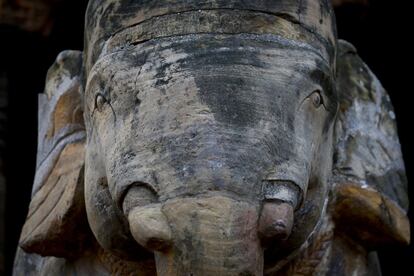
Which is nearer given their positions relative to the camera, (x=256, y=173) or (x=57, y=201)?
(x=256, y=173)

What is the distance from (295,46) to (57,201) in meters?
0.65

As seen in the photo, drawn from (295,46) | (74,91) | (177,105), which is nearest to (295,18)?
(295,46)

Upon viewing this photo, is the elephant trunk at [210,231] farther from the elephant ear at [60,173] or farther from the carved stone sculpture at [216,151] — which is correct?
the elephant ear at [60,173]

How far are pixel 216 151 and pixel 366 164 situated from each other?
0.74 meters

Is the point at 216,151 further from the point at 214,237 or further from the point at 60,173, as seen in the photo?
the point at 60,173

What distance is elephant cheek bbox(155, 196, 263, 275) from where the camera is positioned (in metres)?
3.99

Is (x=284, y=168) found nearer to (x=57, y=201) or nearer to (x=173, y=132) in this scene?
(x=173, y=132)

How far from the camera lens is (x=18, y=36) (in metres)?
5.86

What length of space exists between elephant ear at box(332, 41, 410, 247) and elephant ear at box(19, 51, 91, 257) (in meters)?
0.53

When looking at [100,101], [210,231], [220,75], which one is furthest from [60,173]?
[210,231]

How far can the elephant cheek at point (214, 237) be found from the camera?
3.99m

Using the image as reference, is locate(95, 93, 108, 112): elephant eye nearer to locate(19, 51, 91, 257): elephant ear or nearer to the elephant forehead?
the elephant forehead

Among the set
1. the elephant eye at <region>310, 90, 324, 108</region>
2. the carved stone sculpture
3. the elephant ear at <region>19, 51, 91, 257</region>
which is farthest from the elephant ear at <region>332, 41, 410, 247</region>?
the elephant ear at <region>19, 51, 91, 257</region>

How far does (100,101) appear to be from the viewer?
4.37 metres
